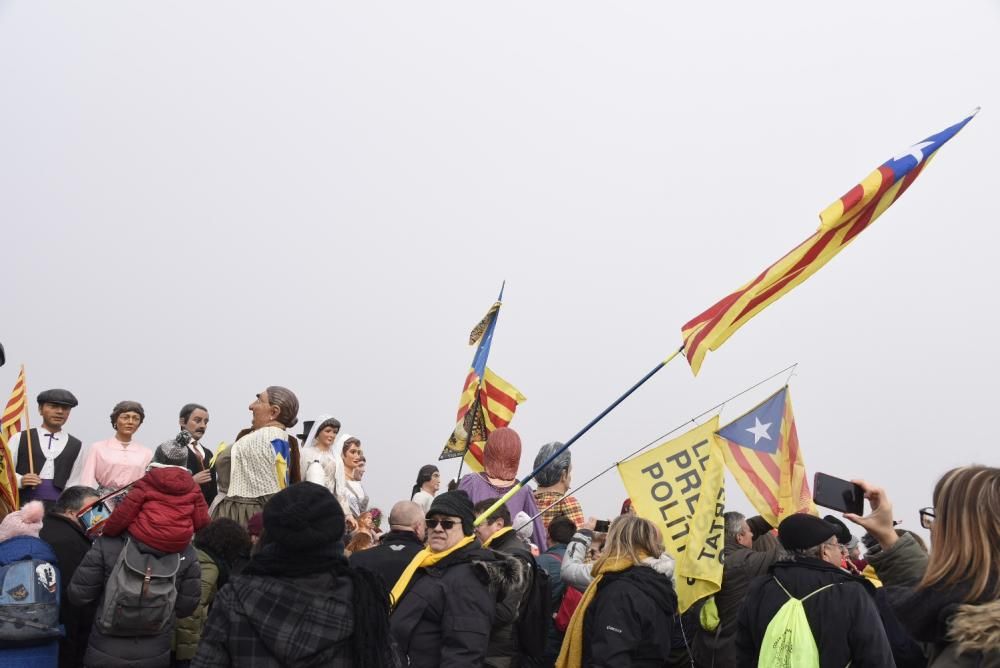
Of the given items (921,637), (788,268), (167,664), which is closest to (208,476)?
(167,664)

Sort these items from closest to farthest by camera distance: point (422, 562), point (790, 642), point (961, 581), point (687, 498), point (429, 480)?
point (961, 581) → point (790, 642) → point (422, 562) → point (687, 498) → point (429, 480)

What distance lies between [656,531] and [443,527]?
1555mm

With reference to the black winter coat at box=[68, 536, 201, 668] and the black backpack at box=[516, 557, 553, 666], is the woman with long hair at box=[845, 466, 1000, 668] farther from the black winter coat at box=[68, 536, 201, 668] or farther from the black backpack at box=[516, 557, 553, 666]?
the black winter coat at box=[68, 536, 201, 668]

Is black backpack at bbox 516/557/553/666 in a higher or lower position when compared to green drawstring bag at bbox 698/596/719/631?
higher

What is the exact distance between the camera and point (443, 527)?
5.37m

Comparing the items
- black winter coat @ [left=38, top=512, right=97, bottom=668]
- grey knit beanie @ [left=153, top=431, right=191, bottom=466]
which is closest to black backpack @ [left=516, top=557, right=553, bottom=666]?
black winter coat @ [left=38, top=512, right=97, bottom=668]

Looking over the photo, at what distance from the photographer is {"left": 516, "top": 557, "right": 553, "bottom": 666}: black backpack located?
582 centimetres

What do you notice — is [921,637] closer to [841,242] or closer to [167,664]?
[841,242]

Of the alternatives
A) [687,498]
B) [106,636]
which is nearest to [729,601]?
[687,498]

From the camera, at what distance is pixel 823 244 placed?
21.5 feet

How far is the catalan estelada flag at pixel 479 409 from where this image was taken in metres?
9.83

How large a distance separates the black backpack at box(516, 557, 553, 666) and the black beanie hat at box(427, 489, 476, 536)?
60 cm

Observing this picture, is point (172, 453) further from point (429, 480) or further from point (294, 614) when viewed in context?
point (294, 614)

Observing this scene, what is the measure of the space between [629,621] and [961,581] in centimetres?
305
